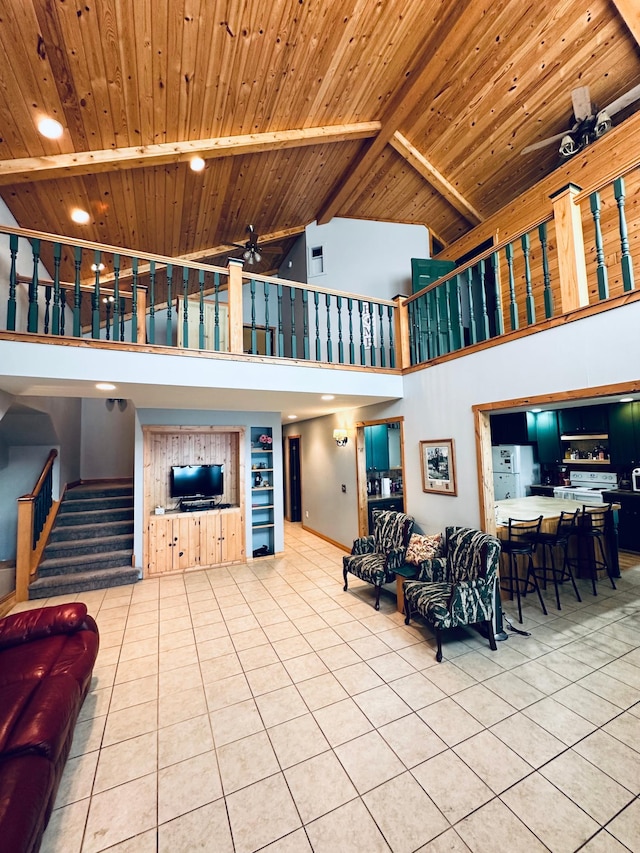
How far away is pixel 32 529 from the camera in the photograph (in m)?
4.68

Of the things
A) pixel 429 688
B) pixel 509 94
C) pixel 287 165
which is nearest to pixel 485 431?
pixel 429 688

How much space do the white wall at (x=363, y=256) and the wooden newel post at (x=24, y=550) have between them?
538 centimetres

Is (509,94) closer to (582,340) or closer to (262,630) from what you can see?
(582,340)

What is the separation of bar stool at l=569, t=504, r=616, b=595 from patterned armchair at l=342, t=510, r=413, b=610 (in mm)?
1998

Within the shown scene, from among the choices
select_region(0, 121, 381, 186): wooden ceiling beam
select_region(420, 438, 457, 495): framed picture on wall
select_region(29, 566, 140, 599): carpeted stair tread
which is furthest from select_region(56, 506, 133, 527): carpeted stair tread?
select_region(420, 438, 457, 495): framed picture on wall

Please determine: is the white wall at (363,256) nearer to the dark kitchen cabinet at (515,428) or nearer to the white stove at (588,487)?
the dark kitchen cabinet at (515,428)

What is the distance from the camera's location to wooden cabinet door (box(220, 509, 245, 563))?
560cm

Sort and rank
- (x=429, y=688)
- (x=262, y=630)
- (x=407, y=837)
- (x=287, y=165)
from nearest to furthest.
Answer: (x=407, y=837)
(x=429, y=688)
(x=262, y=630)
(x=287, y=165)

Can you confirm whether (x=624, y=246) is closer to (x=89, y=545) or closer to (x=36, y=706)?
(x=36, y=706)

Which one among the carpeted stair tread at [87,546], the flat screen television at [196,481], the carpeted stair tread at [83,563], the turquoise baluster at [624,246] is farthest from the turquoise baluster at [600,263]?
the carpeted stair tread at [87,546]

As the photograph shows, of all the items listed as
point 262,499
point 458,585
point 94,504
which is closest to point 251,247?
point 262,499

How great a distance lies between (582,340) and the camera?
2.75m

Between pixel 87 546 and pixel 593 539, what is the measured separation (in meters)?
6.68

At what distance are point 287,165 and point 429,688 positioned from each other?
6.09m
